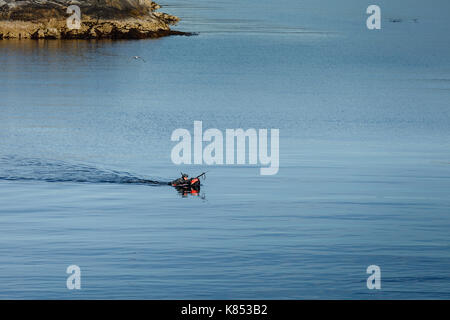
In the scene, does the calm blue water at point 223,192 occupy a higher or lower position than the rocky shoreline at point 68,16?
lower

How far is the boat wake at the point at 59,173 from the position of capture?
147 ft

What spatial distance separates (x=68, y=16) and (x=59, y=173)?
87.6 meters

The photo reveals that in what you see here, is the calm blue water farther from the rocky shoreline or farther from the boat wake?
the rocky shoreline

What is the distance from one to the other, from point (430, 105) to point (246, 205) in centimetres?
4042

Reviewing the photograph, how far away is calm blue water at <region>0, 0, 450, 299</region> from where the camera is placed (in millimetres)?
30422

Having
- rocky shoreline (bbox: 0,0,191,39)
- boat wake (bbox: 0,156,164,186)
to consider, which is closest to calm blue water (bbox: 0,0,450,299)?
boat wake (bbox: 0,156,164,186)

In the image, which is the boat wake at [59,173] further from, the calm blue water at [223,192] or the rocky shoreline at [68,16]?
the rocky shoreline at [68,16]

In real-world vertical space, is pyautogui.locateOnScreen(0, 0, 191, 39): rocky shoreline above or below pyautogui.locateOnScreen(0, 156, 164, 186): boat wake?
above

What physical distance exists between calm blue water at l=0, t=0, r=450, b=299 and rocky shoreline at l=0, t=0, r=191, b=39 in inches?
1114

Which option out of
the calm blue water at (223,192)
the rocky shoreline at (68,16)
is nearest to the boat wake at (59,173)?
the calm blue water at (223,192)

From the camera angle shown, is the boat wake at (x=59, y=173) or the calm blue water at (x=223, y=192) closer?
the calm blue water at (x=223, y=192)

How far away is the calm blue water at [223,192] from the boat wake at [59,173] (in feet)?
0.36

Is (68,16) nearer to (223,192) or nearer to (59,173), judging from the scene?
(59,173)

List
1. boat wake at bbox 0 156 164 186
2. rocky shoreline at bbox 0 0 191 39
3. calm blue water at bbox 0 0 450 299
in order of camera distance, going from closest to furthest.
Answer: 1. calm blue water at bbox 0 0 450 299
2. boat wake at bbox 0 156 164 186
3. rocky shoreline at bbox 0 0 191 39
